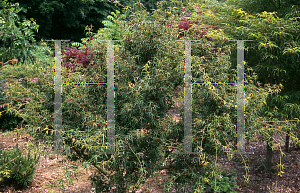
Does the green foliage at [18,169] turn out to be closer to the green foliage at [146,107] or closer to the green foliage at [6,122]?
the green foliage at [146,107]

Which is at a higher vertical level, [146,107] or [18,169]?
[146,107]

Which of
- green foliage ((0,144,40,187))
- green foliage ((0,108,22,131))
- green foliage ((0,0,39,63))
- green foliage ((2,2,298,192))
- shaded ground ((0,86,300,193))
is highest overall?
green foliage ((0,0,39,63))

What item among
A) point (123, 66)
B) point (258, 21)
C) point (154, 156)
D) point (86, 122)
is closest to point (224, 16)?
point (258, 21)

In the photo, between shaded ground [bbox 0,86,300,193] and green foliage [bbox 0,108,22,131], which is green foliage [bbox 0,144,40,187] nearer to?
shaded ground [bbox 0,86,300,193]

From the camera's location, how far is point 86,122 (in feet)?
6.81

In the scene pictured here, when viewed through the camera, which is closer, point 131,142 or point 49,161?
point 131,142

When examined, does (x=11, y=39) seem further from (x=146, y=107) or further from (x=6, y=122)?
(x=146, y=107)

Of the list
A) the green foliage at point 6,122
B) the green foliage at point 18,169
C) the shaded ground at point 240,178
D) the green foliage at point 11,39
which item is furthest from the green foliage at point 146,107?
the green foliage at point 11,39

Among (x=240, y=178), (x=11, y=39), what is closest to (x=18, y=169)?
(x=240, y=178)

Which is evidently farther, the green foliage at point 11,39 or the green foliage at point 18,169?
the green foliage at point 11,39

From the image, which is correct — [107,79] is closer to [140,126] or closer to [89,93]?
[89,93]

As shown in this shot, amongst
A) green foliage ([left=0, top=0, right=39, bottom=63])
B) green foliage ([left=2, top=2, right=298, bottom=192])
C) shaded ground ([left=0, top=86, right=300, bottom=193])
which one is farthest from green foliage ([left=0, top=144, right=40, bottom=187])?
green foliage ([left=0, top=0, right=39, bottom=63])

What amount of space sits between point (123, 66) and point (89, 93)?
0.41 meters

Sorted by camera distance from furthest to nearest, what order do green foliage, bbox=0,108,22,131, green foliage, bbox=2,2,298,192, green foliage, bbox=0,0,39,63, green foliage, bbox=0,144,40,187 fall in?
green foliage, bbox=0,0,39,63 → green foliage, bbox=0,108,22,131 → green foliage, bbox=0,144,40,187 → green foliage, bbox=2,2,298,192
